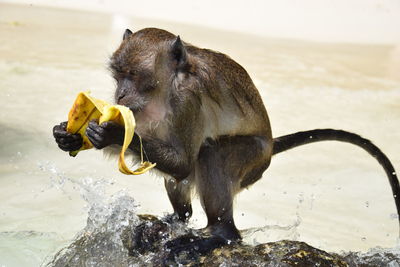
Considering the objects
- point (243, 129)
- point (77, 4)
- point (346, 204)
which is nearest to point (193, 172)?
point (243, 129)

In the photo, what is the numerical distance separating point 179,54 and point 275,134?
434 cm

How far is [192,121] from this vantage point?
4711 mm

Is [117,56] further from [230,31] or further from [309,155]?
[230,31]

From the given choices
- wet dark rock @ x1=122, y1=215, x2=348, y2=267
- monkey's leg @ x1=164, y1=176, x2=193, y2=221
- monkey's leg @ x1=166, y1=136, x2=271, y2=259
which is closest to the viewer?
wet dark rock @ x1=122, y1=215, x2=348, y2=267

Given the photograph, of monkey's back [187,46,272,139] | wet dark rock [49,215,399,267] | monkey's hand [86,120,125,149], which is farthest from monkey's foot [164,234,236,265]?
monkey's hand [86,120,125,149]

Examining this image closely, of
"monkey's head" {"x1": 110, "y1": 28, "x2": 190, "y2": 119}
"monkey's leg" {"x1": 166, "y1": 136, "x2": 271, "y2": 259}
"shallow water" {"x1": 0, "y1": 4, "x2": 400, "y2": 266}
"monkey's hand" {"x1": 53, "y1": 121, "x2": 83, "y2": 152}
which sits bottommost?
"shallow water" {"x1": 0, "y1": 4, "x2": 400, "y2": 266}

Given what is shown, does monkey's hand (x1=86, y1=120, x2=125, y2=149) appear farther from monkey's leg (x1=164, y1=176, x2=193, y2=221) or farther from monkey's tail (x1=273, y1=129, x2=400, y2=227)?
monkey's tail (x1=273, y1=129, x2=400, y2=227)

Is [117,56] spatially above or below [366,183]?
above

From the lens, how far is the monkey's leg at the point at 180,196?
5.09 metres

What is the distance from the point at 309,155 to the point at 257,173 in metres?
3.29

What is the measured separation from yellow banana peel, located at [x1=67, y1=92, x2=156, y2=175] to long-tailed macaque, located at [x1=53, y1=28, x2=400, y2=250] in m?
0.05

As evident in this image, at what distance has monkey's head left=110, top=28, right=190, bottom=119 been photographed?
4.54m

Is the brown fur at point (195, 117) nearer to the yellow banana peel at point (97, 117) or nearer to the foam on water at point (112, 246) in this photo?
the yellow banana peel at point (97, 117)

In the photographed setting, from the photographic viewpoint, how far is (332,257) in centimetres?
412
